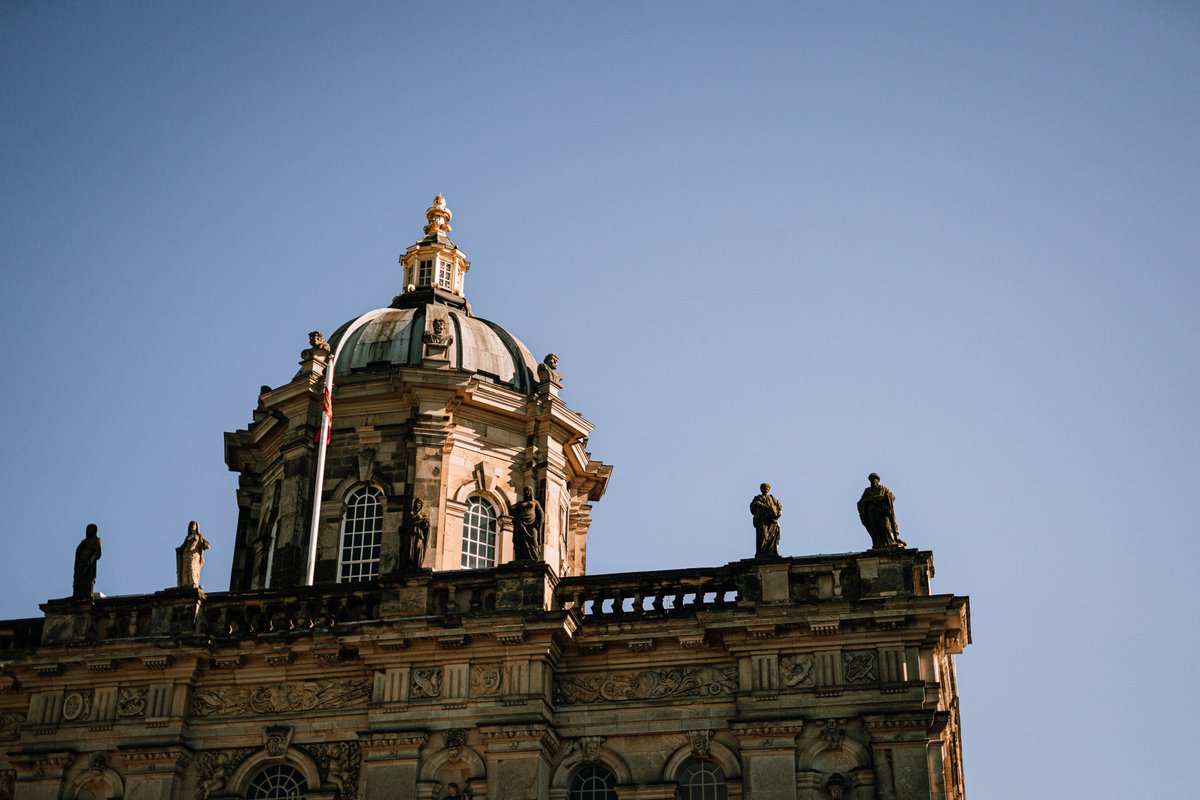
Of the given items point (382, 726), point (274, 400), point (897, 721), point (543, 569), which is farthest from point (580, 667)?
point (274, 400)

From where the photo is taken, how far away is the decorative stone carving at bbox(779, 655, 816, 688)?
25.5 meters

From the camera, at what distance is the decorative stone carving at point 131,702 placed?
27.2m

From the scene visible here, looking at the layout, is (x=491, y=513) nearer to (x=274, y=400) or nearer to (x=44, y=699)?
(x=274, y=400)

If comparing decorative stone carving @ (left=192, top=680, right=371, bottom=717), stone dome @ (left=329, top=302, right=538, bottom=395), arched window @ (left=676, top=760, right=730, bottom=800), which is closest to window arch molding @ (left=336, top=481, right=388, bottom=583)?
stone dome @ (left=329, top=302, right=538, bottom=395)

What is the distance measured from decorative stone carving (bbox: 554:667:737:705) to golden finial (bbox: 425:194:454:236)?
14.8 metres

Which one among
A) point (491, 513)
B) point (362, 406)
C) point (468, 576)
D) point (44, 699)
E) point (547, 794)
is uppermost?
Answer: point (362, 406)

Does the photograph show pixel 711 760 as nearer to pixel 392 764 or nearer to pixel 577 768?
pixel 577 768

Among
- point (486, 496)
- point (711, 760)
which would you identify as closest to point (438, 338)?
point (486, 496)

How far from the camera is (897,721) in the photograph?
24.7 metres

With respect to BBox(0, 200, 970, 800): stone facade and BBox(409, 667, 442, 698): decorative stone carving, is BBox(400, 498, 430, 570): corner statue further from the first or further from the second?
BBox(409, 667, 442, 698): decorative stone carving

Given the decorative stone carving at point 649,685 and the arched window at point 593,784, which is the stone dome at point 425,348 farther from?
the arched window at point 593,784

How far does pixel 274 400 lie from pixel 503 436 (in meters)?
4.78

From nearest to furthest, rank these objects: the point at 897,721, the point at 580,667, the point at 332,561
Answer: the point at 897,721 < the point at 580,667 < the point at 332,561

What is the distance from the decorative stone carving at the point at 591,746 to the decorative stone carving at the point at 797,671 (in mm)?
3073
